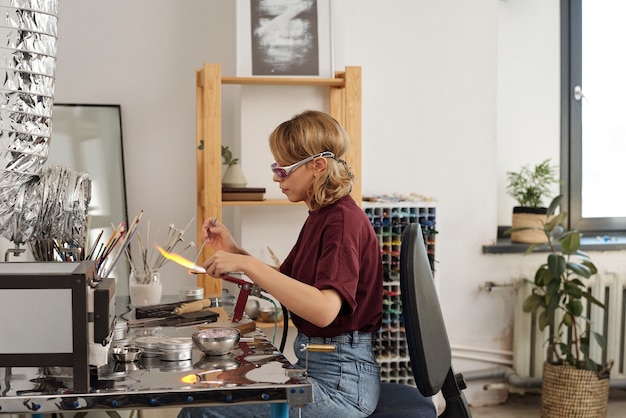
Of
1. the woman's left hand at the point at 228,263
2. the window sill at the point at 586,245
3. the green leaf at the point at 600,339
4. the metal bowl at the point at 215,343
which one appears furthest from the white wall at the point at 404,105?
the metal bowl at the point at 215,343

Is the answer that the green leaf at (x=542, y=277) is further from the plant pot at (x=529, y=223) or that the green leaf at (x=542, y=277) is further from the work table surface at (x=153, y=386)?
the work table surface at (x=153, y=386)

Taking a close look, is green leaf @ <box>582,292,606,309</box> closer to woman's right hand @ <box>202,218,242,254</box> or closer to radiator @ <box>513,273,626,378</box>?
radiator @ <box>513,273,626,378</box>

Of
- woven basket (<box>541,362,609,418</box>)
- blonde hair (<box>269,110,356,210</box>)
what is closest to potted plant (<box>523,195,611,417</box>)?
woven basket (<box>541,362,609,418</box>)

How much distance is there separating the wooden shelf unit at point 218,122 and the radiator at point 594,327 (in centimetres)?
114

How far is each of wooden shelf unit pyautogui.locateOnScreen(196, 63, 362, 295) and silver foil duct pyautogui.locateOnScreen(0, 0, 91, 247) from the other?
3.82 feet

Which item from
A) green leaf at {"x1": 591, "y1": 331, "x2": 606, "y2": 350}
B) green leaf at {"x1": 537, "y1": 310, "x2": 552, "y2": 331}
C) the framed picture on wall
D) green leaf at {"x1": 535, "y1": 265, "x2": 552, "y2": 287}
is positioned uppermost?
the framed picture on wall

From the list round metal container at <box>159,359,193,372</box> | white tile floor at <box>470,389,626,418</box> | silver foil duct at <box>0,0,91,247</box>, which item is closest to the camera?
round metal container at <box>159,359,193,372</box>

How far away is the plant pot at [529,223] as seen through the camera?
12.4 ft

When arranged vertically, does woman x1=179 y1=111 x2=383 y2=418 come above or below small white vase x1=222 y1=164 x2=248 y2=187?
below

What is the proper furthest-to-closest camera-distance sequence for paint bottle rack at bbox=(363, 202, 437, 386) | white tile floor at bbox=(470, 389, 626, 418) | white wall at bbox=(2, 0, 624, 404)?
white tile floor at bbox=(470, 389, 626, 418), white wall at bbox=(2, 0, 624, 404), paint bottle rack at bbox=(363, 202, 437, 386)

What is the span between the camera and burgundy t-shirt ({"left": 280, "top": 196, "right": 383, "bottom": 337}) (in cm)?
186

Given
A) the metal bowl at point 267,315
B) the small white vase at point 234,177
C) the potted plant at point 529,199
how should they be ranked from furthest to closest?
the potted plant at point 529,199 < the small white vase at point 234,177 < the metal bowl at point 267,315

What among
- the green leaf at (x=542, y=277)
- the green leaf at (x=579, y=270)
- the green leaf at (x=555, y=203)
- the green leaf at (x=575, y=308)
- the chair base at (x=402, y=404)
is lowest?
the chair base at (x=402, y=404)

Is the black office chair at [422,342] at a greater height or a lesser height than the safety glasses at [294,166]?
lesser
